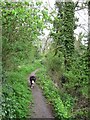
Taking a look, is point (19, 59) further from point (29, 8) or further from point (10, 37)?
point (29, 8)

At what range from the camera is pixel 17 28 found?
10227 mm

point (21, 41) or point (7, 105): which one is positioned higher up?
point (21, 41)

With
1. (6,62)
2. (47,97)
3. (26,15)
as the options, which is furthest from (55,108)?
(26,15)

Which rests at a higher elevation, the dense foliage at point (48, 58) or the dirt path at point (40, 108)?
the dense foliage at point (48, 58)

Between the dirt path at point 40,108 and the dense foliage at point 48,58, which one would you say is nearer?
the dense foliage at point 48,58

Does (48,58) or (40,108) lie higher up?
(48,58)

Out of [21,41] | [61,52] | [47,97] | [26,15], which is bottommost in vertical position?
[47,97]

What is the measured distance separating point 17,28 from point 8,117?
3.32 m

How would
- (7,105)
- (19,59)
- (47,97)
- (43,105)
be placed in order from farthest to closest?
(47,97)
(43,105)
(19,59)
(7,105)

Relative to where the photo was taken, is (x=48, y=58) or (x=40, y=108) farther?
(x=48, y=58)

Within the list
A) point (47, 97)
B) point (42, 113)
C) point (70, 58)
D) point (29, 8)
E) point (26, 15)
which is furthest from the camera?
point (70, 58)

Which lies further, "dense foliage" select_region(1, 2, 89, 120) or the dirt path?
the dirt path

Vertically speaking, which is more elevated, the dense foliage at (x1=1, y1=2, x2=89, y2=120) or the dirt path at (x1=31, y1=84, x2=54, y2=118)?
the dense foliage at (x1=1, y1=2, x2=89, y2=120)

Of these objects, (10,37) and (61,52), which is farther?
(61,52)
